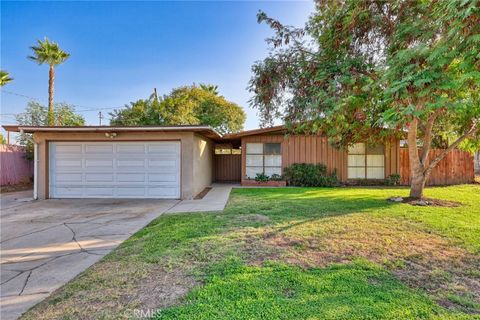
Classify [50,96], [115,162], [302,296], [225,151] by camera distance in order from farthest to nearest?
1. [225,151]
2. [50,96]
3. [115,162]
4. [302,296]

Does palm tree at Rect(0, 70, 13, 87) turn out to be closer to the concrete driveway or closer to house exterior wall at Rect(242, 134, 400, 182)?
the concrete driveway

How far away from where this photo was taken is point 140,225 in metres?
5.37

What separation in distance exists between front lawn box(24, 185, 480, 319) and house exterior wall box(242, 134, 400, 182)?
7.43m

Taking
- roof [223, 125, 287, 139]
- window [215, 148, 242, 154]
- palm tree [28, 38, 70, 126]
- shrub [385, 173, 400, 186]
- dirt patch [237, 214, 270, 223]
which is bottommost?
dirt patch [237, 214, 270, 223]

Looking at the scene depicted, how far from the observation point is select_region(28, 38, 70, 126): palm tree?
1623cm

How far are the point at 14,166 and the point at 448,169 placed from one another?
23.1 m

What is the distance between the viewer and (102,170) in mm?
9148

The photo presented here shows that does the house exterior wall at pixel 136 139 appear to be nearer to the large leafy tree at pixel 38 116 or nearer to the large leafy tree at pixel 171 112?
the large leafy tree at pixel 38 116

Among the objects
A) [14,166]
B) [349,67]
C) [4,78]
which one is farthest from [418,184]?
[4,78]

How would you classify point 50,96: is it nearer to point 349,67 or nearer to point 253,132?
point 253,132

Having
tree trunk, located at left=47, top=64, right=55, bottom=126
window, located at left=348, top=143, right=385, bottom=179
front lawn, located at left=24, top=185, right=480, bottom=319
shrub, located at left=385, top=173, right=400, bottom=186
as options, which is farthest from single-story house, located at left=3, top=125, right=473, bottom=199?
shrub, located at left=385, top=173, right=400, bottom=186

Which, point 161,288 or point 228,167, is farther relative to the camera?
point 228,167

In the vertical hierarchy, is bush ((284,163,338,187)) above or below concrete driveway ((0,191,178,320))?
above

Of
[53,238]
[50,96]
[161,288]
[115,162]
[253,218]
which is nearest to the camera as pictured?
[161,288]
